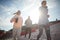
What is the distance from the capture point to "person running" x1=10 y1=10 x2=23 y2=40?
12.2ft

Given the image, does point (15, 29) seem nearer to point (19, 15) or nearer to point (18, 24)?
point (18, 24)

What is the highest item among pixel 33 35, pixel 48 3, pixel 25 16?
pixel 48 3

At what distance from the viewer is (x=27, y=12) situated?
13.9 ft

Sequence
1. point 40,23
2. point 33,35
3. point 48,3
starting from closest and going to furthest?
point 40,23 < point 33,35 < point 48,3

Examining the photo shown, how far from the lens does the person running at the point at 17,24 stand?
12.2 ft

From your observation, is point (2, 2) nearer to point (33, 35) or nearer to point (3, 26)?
point (3, 26)

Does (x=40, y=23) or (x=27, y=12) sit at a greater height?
(x=27, y=12)

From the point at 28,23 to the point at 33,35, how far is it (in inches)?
15.3

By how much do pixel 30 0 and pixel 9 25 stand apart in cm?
105

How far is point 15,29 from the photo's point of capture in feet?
12.2

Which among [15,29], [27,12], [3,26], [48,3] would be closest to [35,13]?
[27,12]

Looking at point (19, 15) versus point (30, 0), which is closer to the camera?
point (19, 15)

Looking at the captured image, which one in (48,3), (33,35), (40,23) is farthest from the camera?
(48,3)

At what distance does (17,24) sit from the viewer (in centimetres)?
379
